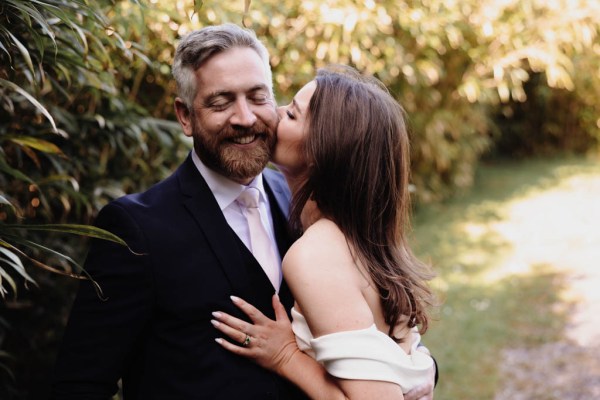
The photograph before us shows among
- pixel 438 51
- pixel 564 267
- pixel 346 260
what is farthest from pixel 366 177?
pixel 438 51

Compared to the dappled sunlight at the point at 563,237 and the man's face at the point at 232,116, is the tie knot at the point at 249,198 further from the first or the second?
the dappled sunlight at the point at 563,237

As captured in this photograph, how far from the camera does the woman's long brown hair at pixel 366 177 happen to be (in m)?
1.80

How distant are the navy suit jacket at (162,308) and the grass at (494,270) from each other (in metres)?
0.89

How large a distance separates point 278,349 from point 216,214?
0.41 metres

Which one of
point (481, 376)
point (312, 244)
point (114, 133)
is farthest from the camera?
point (481, 376)

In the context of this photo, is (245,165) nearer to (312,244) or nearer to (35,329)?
(312,244)

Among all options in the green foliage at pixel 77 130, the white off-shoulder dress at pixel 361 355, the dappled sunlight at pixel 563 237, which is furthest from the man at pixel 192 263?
the dappled sunlight at pixel 563 237

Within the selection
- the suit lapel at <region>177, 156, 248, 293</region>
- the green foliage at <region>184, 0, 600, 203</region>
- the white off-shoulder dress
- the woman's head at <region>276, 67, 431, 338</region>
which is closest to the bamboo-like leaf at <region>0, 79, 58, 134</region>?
the suit lapel at <region>177, 156, 248, 293</region>

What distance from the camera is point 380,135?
1826mm

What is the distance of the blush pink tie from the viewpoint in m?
1.96

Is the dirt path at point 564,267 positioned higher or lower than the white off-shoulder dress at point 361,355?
lower

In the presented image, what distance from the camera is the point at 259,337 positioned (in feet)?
5.79

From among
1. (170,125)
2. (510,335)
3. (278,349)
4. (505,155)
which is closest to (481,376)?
(510,335)

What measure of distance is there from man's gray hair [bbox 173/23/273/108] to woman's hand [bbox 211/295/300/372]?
25.1 inches
